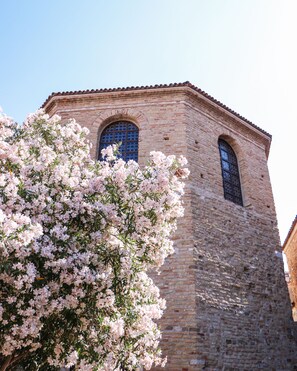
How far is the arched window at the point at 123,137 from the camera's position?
35.3 feet

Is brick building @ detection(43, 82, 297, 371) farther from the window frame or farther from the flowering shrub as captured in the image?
the flowering shrub

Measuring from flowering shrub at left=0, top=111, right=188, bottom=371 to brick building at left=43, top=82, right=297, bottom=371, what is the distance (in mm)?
2490

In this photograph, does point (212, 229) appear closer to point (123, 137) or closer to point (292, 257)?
point (123, 137)

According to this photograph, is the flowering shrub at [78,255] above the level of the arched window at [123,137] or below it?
below

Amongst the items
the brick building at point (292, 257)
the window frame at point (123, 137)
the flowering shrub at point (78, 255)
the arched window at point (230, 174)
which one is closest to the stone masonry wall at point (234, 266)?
the arched window at point (230, 174)

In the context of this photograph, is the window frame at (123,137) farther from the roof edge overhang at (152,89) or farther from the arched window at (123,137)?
the roof edge overhang at (152,89)

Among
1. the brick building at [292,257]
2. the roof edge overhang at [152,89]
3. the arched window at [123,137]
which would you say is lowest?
the brick building at [292,257]

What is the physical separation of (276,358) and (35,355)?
21.9ft

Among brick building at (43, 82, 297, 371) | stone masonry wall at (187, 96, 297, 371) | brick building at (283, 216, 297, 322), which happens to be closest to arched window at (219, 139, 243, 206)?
brick building at (43, 82, 297, 371)

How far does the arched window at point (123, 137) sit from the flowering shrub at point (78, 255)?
4793mm

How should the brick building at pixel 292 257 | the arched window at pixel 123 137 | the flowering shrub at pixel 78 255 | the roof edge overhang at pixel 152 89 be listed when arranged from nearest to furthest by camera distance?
the flowering shrub at pixel 78 255 < the arched window at pixel 123 137 < the roof edge overhang at pixel 152 89 < the brick building at pixel 292 257

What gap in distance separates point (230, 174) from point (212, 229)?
272 centimetres

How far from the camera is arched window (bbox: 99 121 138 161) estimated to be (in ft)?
35.3

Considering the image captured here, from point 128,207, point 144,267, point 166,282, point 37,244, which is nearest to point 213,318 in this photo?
→ point 166,282
